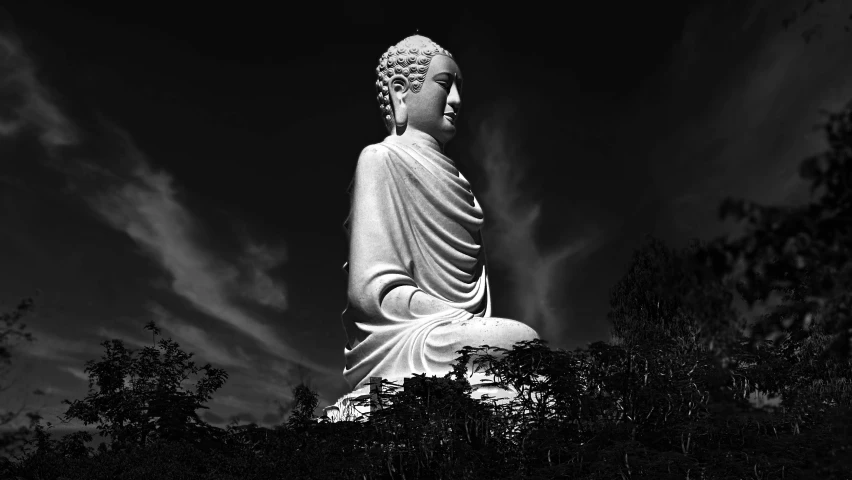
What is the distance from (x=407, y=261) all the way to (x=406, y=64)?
8.77ft

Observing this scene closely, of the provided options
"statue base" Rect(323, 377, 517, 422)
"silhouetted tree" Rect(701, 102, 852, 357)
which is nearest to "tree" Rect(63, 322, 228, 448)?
"statue base" Rect(323, 377, 517, 422)

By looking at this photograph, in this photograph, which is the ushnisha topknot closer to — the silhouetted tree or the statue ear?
the statue ear

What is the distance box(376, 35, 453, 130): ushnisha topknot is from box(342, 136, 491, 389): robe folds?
696 mm

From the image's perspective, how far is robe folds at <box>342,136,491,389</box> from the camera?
9.88 meters

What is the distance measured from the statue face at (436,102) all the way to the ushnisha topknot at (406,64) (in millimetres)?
87

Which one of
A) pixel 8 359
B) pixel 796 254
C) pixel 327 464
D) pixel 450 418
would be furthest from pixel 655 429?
pixel 8 359

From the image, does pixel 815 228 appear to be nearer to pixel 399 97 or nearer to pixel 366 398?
pixel 366 398

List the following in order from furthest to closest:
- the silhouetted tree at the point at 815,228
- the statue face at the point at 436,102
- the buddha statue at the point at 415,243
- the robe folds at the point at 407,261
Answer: the statue face at the point at 436,102, the robe folds at the point at 407,261, the buddha statue at the point at 415,243, the silhouetted tree at the point at 815,228

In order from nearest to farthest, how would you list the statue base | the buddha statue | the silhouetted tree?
the silhouetted tree → the statue base → the buddha statue

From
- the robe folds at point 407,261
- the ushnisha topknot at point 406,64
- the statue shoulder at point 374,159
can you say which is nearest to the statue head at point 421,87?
the ushnisha topknot at point 406,64

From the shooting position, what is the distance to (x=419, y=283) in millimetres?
10688

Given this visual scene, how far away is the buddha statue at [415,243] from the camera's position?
9.60 metres

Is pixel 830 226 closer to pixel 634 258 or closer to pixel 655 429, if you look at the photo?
pixel 655 429

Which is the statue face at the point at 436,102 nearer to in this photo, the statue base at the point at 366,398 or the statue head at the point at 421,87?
the statue head at the point at 421,87
